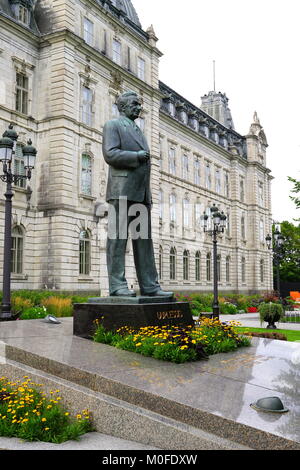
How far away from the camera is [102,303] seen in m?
8.40

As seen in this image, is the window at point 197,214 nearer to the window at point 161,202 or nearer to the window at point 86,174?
the window at point 161,202

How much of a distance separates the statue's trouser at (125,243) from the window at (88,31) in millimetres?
23784

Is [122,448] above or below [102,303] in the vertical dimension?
below

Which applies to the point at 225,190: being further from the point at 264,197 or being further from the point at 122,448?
the point at 122,448

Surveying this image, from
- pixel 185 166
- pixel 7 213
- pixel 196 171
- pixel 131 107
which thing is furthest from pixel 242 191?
pixel 131 107

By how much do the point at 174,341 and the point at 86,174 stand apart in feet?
77.0

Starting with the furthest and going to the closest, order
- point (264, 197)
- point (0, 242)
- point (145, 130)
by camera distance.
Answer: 1. point (264, 197)
2. point (145, 130)
3. point (0, 242)

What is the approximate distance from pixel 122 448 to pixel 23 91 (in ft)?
85.6

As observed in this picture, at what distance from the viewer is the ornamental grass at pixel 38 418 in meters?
5.36

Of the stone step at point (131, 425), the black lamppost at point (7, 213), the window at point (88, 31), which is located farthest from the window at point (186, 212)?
the stone step at point (131, 425)

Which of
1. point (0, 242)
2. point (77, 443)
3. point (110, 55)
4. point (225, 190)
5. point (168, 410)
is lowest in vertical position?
point (77, 443)

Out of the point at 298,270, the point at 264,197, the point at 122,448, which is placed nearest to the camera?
the point at 122,448

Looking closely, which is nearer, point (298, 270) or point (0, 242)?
point (0, 242)
